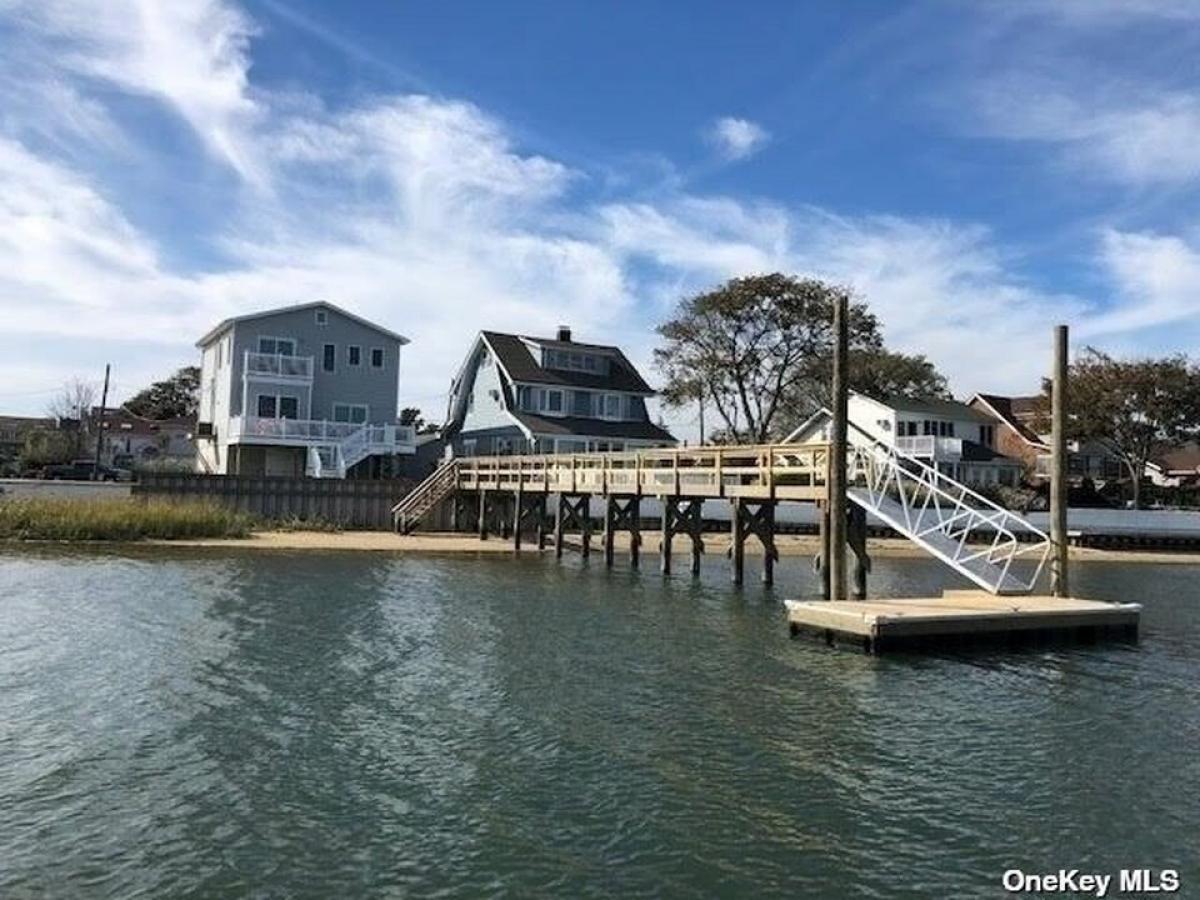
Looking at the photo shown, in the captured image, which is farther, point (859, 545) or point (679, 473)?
point (679, 473)

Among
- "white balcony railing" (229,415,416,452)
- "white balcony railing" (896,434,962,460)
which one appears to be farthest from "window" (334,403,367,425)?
"white balcony railing" (896,434,962,460)

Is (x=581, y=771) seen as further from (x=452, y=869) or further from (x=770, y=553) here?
(x=770, y=553)

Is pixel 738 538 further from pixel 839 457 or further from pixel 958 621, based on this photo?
pixel 958 621

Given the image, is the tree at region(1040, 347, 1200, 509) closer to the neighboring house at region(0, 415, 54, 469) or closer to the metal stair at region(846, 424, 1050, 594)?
the metal stair at region(846, 424, 1050, 594)

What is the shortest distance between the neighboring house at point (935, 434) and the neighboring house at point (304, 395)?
27.7m

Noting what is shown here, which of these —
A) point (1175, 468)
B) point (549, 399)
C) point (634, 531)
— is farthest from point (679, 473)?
point (1175, 468)

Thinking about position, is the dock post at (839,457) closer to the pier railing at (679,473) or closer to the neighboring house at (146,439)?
the pier railing at (679,473)

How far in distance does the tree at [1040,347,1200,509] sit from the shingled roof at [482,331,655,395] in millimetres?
27053

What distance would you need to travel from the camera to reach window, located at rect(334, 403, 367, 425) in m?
51.0

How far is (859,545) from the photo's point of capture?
23.8 m

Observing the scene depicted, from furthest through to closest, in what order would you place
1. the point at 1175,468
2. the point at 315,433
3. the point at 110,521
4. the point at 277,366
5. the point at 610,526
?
the point at 1175,468 → the point at 277,366 → the point at 315,433 → the point at 110,521 → the point at 610,526

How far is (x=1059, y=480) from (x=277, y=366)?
119 ft

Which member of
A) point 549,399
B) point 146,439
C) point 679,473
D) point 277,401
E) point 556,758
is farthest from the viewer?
point 146,439

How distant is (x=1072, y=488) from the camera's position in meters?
68.6
